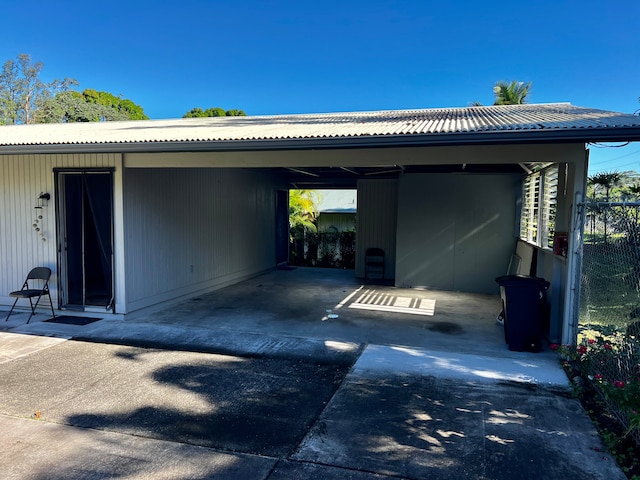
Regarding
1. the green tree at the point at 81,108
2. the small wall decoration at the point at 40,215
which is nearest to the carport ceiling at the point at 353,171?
the small wall decoration at the point at 40,215

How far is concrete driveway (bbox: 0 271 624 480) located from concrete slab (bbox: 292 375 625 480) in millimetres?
14

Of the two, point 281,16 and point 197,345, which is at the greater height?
point 281,16

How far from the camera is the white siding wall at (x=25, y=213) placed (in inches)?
253

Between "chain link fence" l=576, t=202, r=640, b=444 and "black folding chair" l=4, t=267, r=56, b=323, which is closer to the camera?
"chain link fence" l=576, t=202, r=640, b=444

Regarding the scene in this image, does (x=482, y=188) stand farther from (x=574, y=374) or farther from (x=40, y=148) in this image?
(x=40, y=148)

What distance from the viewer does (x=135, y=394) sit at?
12.3 ft

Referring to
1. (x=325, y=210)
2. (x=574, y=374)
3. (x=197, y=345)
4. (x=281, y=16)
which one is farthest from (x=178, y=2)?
(x=574, y=374)

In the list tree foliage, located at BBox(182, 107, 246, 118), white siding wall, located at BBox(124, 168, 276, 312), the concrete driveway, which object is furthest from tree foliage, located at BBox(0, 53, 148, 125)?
the concrete driveway

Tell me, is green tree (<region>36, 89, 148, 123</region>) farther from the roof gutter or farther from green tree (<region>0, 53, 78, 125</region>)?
the roof gutter

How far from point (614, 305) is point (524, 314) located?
0.98 m

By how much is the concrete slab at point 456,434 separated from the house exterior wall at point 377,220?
6890 mm

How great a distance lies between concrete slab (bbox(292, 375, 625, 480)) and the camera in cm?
268

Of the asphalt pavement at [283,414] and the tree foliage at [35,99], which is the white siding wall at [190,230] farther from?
the tree foliage at [35,99]

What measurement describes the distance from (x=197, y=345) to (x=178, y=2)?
661 inches
